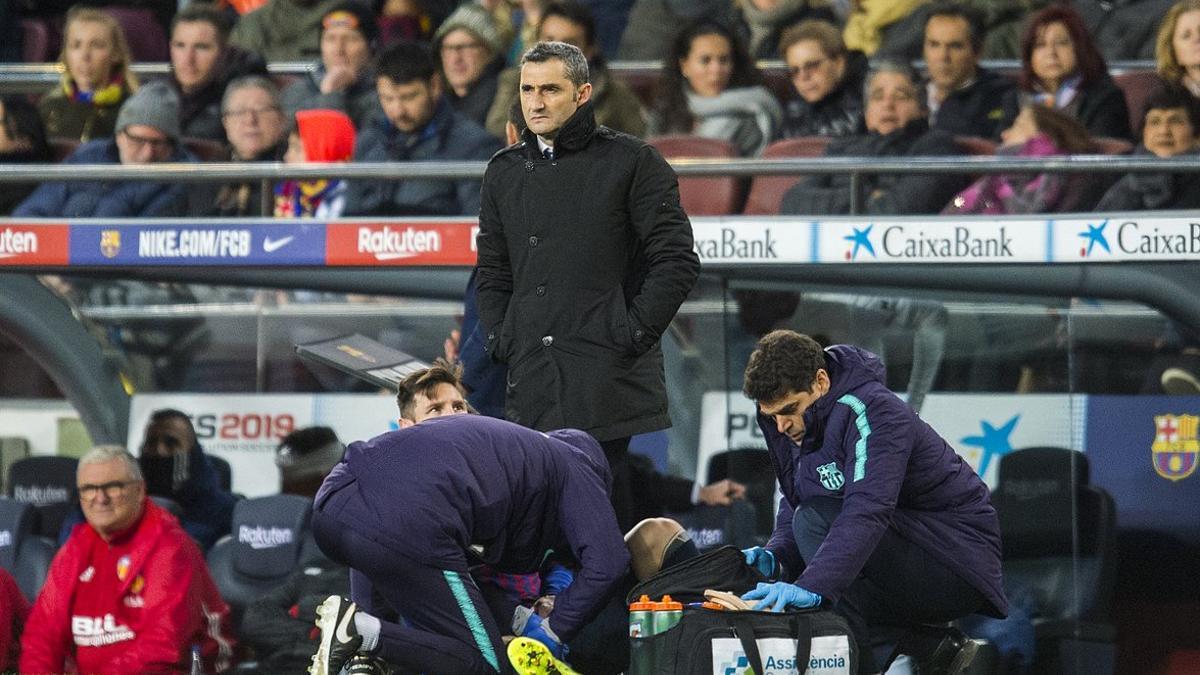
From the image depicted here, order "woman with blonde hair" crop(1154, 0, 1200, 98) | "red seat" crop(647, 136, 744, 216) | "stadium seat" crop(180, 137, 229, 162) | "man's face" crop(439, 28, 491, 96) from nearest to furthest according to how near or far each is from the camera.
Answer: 1. "red seat" crop(647, 136, 744, 216)
2. "woman with blonde hair" crop(1154, 0, 1200, 98)
3. "stadium seat" crop(180, 137, 229, 162)
4. "man's face" crop(439, 28, 491, 96)

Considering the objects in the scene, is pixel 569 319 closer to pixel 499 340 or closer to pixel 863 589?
pixel 499 340

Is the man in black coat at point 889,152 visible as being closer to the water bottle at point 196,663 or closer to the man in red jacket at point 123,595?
the man in red jacket at point 123,595

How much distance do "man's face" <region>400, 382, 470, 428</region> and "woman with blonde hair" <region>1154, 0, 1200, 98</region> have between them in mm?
3645

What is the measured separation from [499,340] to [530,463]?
630mm

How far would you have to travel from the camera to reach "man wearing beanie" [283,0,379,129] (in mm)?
9219

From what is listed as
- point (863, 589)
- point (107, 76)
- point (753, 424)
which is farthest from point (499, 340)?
point (107, 76)

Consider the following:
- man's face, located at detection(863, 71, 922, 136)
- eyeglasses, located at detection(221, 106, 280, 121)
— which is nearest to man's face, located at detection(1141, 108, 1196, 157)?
man's face, located at detection(863, 71, 922, 136)

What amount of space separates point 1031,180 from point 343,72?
363 centimetres

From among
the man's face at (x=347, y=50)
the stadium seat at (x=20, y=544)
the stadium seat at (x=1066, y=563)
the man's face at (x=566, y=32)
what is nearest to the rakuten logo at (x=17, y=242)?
the stadium seat at (x=20, y=544)

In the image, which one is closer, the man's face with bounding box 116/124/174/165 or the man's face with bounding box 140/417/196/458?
the man's face with bounding box 140/417/196/458

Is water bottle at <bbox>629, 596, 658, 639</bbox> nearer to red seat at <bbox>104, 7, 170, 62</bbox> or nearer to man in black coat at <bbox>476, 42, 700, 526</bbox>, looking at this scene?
man in black coat at <bbox>476, 42, 700, 526</bbox>

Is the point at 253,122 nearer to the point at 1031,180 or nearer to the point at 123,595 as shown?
the point at 123,595

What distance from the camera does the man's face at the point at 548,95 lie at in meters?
5.83

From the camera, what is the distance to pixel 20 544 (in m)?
8.37
